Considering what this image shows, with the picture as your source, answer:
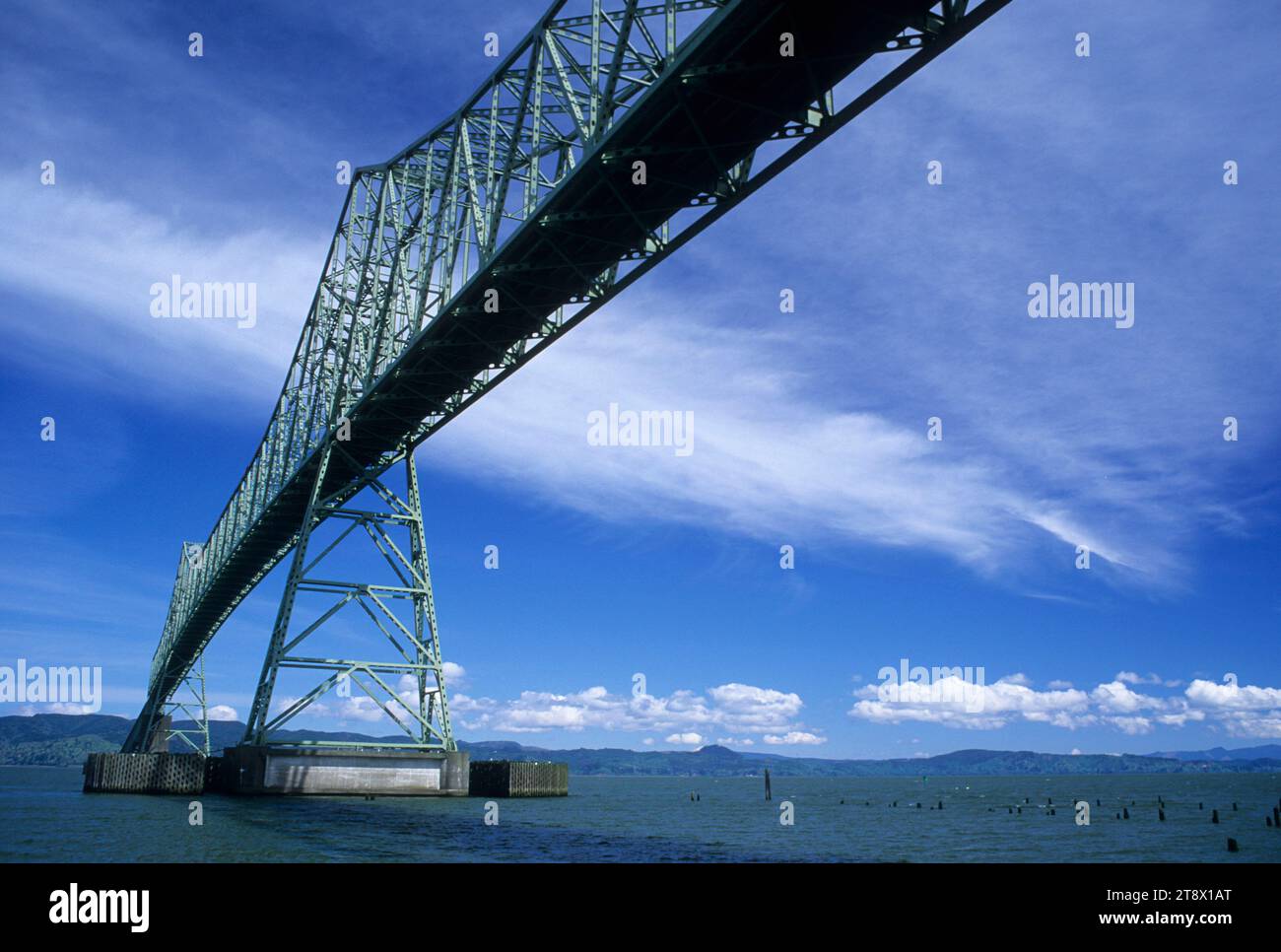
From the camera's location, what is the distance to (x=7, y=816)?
164 ft

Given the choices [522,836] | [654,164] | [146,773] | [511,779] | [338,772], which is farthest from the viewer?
[146,773]

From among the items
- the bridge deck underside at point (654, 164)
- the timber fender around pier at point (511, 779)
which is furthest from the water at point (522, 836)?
the bridge deck underside at point (654, 164)

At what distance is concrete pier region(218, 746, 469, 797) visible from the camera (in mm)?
46750

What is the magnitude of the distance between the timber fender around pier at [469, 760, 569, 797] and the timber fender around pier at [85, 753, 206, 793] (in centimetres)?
1849

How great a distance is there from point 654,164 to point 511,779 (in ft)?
166

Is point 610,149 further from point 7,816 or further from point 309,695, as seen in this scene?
point 7,816

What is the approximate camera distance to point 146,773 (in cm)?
7250

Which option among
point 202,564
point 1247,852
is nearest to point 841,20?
point 1247,852

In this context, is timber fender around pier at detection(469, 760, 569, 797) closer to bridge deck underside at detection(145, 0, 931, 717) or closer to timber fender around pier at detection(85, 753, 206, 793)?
timber fender around pier at detection(85, 753, 206, 793)

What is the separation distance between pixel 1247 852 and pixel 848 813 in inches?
1559

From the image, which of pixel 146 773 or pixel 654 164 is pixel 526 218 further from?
pixel 146 773

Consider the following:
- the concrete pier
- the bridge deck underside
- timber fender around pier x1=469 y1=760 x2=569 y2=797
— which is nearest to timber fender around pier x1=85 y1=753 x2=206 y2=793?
timber fender around pier x1=469 y1=760 x2=569 y2=797

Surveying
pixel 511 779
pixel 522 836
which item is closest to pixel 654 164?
pixel 522 836

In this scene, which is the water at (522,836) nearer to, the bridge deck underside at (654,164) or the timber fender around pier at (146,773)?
the timber fender around pier at (146,773)
